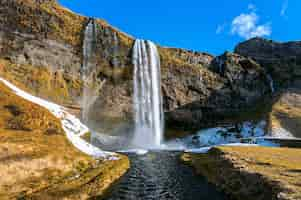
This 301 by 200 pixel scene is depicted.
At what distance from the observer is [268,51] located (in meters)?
131

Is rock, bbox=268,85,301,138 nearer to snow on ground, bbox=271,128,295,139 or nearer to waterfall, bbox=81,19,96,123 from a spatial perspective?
snow on ground, bbox=271,128,295,139

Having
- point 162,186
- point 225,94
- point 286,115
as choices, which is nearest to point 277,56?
point 225,94

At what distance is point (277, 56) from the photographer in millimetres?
119125

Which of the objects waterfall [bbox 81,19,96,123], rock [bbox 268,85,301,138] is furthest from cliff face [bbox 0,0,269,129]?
rock [bbox 268,85,301,138]

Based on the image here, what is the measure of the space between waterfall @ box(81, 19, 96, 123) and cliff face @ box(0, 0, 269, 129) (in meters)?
1.14

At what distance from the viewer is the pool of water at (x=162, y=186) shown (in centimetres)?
1817

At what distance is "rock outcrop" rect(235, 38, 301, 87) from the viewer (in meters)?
92.4

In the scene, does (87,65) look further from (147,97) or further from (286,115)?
(286,115)

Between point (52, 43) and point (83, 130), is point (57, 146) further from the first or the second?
point (52, 43)

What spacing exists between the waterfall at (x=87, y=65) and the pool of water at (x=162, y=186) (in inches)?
1514

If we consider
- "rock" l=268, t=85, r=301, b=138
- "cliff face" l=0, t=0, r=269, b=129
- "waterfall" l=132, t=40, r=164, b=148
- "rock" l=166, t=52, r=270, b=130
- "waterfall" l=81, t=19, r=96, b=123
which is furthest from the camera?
"rock" l=166, t=52, r=270, b=130

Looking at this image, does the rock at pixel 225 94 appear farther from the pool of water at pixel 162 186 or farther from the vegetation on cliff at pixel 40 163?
the pool of water at pixel 162 186

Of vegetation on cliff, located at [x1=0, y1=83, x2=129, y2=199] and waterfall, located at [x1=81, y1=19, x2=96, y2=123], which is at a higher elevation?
waterfall, located at [x1=81, y1=19, x2=96, y2=123]

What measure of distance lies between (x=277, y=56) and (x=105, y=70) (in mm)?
95118
